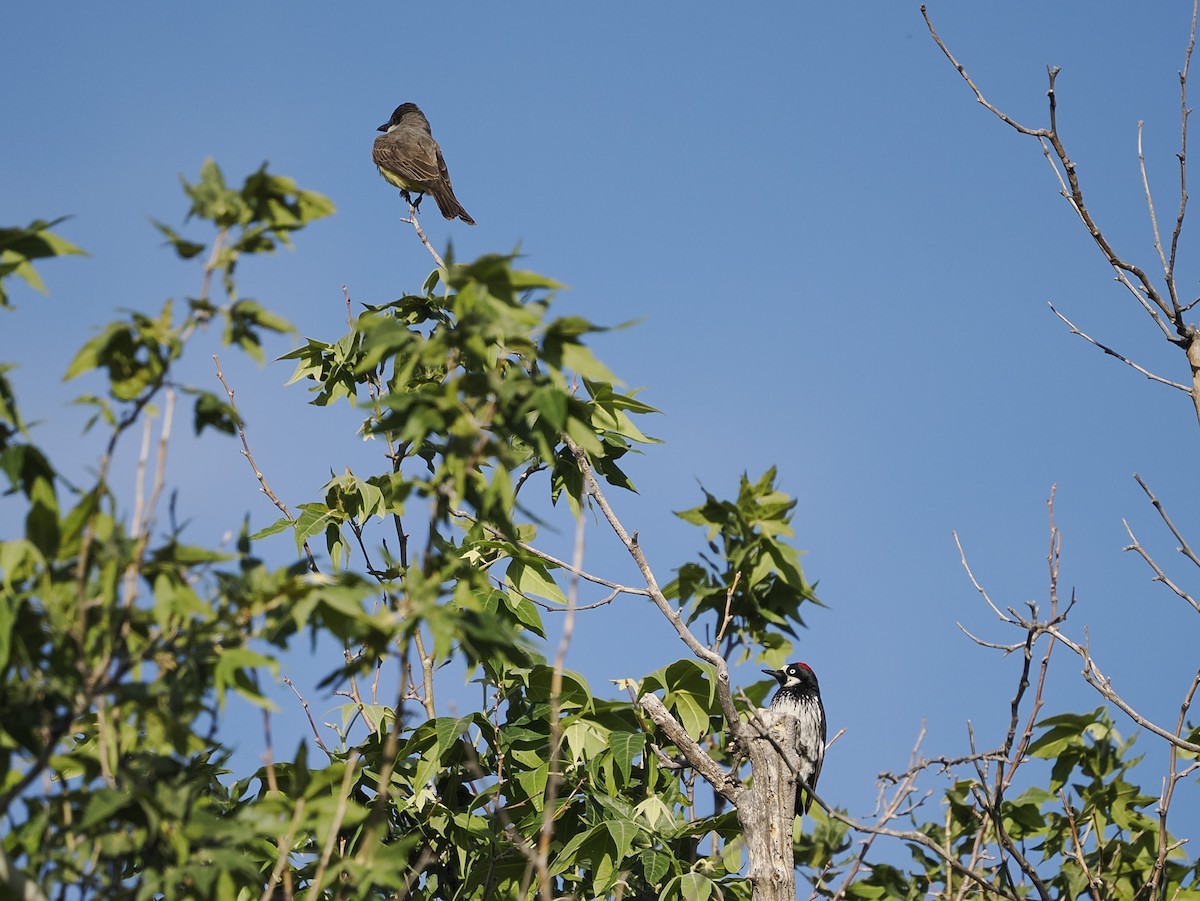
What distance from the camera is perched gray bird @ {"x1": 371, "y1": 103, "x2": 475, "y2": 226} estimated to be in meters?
11.7

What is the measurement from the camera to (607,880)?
5.07 meters

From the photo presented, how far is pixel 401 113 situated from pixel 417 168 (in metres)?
2.79

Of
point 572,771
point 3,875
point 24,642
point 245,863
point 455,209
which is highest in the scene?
point 455,209

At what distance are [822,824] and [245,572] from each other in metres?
5.12

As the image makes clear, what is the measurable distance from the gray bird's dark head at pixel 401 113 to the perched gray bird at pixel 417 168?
1413 millimetres

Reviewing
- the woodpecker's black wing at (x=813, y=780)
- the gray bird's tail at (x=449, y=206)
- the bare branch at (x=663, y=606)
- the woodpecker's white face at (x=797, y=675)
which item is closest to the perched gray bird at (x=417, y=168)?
the gray bird's tail at (x=449, y=206)

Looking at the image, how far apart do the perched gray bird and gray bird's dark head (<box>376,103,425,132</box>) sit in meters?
1.41

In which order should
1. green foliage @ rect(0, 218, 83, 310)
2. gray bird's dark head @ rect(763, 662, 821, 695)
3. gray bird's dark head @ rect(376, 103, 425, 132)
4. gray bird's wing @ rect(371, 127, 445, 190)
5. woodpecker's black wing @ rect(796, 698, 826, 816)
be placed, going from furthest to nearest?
1. gray bird's dark head @ rect(376, 103, 425, 132)
2. gray bird's wing @ rect(371, 127, 445, 190)
3. gray bird's dark head @ rect(763, 662, 821, 695)
4. woodpecker's black wing @ rect(796, 698, 826, 816)
5. green foliage @ rect(0, 218, 83, 310)

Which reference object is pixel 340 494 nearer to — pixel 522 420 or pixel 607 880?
pixel 607 880

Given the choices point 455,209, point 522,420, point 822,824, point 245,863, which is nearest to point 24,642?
point 245,863

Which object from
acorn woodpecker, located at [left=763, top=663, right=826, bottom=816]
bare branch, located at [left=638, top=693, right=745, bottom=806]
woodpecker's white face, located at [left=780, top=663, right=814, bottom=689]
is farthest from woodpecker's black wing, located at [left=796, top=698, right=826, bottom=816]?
bare branch, located at [left=638, top=693, right=745, bottom=806]

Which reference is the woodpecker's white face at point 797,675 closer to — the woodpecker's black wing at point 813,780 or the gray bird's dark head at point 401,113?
the woodpecker's black wing at point 813,780

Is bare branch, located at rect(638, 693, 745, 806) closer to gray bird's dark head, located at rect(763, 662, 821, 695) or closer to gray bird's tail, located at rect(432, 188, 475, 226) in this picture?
gray bird's dark head, located at rect(763, 662, 821, 695)

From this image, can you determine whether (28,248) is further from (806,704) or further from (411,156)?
(411,156)
